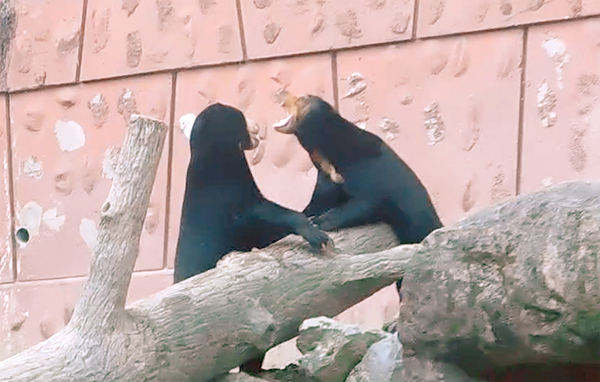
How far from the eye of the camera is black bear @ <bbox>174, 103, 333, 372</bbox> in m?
2.62

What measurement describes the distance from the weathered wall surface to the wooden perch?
1.40m

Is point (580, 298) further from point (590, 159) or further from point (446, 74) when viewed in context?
point (446, 74)

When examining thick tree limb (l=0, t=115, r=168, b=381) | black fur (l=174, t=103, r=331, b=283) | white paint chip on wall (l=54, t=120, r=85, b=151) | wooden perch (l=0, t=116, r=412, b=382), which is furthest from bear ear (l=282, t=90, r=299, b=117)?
white paint chip on wall (l=54, t=120, r=85, b=151)

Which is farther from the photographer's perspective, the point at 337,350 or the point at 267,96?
the point at 267,96

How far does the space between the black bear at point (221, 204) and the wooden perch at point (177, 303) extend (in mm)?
113

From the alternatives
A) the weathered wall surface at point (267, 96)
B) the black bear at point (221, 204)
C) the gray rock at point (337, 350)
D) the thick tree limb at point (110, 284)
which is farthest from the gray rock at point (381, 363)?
the weathered wall surface at point (267, 96)

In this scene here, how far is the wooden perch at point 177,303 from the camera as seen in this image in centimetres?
216

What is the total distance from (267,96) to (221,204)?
1.75m

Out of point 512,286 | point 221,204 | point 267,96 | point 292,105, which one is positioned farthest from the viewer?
point 267,96

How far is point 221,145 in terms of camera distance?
2.69 metres

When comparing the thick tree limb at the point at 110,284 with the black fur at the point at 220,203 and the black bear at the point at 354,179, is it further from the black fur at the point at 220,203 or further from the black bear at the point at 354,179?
the black bear at the point at 354,179

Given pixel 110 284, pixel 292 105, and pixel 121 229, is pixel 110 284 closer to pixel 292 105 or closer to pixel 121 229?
pixel 121 229

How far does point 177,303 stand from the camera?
235 centimetres

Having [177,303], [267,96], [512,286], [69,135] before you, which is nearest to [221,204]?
[177,303]
